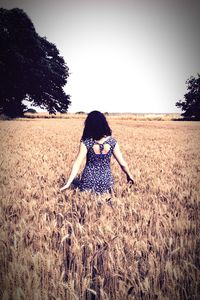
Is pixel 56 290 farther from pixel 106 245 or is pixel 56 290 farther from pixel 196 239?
pixel 196 239

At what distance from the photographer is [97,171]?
14.8ft

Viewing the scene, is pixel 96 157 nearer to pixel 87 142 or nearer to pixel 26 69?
A: pixel 87 142

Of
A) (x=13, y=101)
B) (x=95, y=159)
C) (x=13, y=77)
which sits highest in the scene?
(x=13, y=77)

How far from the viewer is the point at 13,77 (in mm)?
28500

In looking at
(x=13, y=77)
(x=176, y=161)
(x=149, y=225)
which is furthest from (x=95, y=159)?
(x=13, y=77)

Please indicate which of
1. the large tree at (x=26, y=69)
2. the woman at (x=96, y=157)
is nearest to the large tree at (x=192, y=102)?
the large tree at (x=26, y=69)

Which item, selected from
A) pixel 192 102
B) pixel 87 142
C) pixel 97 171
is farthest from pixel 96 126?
pixel 192 102

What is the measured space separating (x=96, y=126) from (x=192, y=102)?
183 ft

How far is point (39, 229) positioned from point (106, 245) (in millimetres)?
716

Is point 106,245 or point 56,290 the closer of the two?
point 56,290

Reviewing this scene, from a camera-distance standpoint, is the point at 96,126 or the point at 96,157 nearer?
the point at 96,126

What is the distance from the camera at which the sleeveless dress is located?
4.44m

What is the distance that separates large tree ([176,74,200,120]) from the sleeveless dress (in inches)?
2118

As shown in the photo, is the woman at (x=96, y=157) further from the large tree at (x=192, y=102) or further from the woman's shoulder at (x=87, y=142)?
the large tree at (x=192, y=102)
